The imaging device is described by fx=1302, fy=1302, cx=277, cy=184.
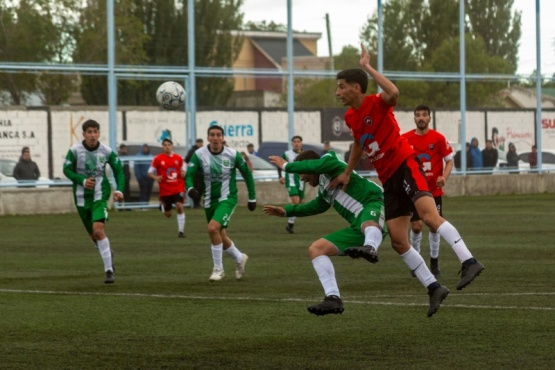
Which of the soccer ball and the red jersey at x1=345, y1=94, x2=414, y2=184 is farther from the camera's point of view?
the soccer ball

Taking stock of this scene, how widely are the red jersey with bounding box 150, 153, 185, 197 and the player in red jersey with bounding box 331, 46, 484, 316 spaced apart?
1717cm

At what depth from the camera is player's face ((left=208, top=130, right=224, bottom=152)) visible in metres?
16.8

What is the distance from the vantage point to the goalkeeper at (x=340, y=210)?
422 inches

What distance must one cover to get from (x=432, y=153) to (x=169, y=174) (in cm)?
1250

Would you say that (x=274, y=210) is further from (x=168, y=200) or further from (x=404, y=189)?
(x=168, y=200)

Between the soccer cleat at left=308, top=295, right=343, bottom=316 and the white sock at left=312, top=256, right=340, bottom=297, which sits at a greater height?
the white sock at left=312, top=256, right=340, bottom=297

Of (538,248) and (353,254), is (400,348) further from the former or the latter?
(538,248)

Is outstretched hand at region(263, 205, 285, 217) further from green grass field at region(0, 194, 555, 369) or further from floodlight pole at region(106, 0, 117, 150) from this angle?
floodlight pole at region(106, 0, 117, 150)

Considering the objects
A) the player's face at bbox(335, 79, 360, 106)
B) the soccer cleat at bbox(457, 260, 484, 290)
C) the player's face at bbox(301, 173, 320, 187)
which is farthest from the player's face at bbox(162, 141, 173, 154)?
the soccer cleat at bbox(457, 260, 484, 290)

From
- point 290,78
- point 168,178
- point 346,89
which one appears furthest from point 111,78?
point 346,89

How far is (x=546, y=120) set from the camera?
153ft

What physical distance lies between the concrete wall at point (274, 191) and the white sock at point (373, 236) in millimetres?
23307

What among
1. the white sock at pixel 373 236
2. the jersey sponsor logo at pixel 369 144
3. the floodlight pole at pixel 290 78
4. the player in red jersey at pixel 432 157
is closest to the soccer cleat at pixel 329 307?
the white sock at pixel 373 236

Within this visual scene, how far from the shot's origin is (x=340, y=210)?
37.6ft
